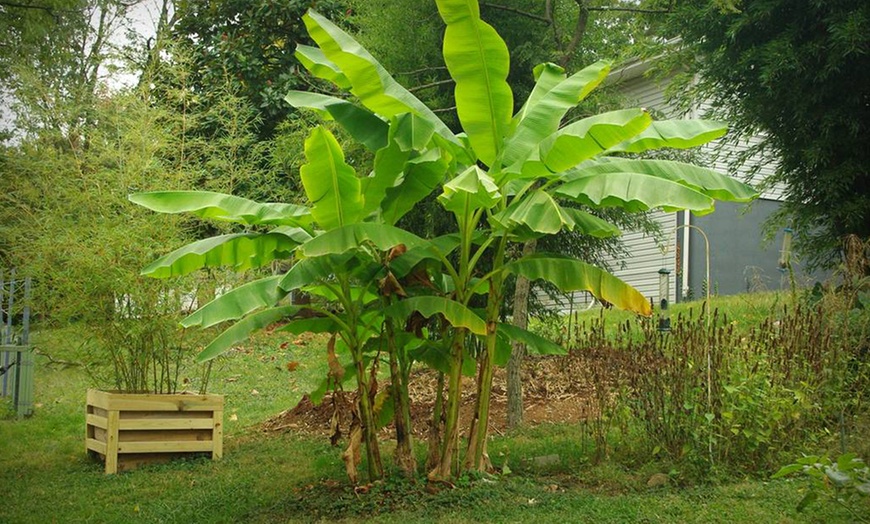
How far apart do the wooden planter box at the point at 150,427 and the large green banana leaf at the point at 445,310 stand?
121 inches

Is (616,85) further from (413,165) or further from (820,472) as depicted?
(820,472)

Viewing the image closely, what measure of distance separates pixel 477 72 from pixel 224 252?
2.29 m

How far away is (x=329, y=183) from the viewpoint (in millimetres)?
5754

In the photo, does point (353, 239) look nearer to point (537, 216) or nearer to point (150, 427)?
point (537, 216)

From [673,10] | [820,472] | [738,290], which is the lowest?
[820,472]

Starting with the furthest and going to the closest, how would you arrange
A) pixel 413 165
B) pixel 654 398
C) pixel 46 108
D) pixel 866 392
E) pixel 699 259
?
pixel 699 259 < pixel 46 108 < pixel 866 392 < pixel 654 398 < pixel 413 165

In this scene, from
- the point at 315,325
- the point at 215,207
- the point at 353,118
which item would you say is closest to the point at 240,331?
the point at 315,325

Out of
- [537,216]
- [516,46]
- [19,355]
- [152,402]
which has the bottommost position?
[152,402]

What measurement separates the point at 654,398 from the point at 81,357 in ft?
18.4

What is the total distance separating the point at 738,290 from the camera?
17.2m

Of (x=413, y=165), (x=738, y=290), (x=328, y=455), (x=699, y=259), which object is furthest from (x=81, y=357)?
(x=738, y=290)

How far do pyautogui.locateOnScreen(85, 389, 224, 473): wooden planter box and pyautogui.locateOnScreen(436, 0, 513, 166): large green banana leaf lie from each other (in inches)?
160

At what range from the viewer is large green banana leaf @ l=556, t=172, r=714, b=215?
568 centimetres

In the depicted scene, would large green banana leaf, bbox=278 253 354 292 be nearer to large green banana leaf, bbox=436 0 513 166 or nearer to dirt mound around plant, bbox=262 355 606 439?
large green banana leaf, bbox=436 0 513 166
